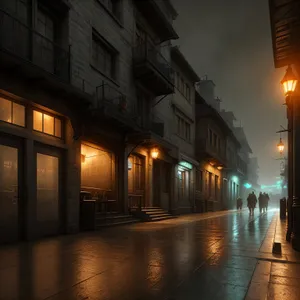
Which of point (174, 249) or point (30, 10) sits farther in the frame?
point (30, 10)

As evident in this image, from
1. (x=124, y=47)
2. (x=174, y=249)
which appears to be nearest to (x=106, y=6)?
(x=124, y=47)

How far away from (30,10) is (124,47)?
6.84 m

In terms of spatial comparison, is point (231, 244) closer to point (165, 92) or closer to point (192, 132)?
point (165, 92)

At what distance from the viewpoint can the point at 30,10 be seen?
34.8 ft

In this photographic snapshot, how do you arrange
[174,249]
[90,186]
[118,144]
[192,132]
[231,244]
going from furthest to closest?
1. [192,132]
2. [118,144]
3. [90,186]
4. [231,244]
5. [174,249]

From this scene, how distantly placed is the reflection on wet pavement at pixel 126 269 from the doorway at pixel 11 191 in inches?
32.2

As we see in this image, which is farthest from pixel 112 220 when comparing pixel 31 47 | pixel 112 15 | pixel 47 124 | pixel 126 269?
pixel 112 15

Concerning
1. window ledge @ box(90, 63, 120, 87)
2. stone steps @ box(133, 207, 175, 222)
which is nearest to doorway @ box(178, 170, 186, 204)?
stone steps @ box(133, 207, 175, 222)

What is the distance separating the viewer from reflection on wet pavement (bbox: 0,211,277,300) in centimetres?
454

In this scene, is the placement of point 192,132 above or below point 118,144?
above

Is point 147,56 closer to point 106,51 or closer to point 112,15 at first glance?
point 106,51

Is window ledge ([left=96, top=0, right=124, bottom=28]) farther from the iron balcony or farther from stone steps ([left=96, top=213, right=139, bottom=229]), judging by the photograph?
stone steps ([left=96, top=213, right=139, bottom=229])

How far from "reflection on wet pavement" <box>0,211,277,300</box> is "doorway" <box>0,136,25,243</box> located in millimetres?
818

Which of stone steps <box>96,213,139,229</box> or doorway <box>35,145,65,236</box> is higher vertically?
doorway <box>35,145,65,236</box>
